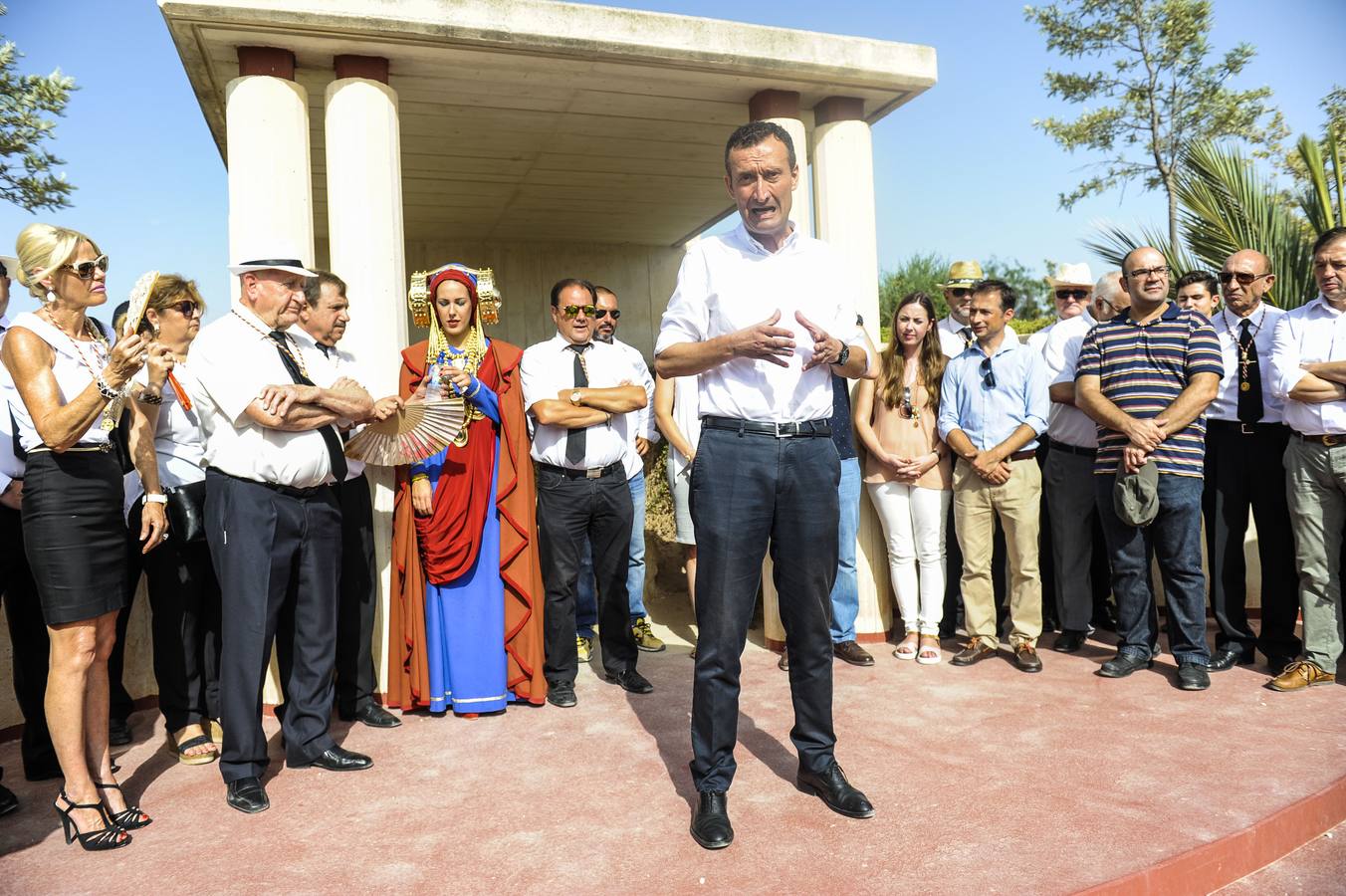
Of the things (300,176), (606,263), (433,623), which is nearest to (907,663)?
(433,623)

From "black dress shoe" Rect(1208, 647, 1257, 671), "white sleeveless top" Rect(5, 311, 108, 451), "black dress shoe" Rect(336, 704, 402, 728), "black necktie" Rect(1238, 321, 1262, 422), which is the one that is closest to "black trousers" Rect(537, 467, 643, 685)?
"black dress shoe" Rect(336, 704, 402, 728)

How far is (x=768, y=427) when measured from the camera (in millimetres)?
3287

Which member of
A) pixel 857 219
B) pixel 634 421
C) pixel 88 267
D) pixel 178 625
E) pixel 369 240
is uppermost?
pixel 857 219

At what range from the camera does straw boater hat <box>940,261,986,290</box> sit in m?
6.48

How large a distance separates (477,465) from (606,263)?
23.2ft

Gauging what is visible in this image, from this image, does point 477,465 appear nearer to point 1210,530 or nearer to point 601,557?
point 601,557

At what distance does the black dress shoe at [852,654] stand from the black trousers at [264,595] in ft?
9.28

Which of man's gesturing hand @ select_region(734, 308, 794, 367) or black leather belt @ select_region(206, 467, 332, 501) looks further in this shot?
black leather belt @ select_region(206, 467, 332, 501)

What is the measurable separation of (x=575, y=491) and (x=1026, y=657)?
2.67m

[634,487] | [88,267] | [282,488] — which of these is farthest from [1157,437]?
[88,267]

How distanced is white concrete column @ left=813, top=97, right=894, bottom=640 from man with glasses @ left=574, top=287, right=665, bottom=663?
1371mm

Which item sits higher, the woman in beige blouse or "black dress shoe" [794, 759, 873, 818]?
the woman in beige blouse

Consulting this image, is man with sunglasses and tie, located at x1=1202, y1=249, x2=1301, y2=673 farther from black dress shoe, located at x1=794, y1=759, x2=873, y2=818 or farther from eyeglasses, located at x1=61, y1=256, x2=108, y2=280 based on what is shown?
eyeglasses, located at x1=61, y1=256, x2=108, y2=280

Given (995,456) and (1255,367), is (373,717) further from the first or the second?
(1255,367)
